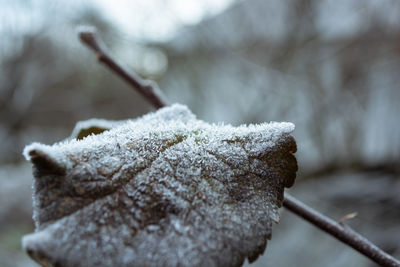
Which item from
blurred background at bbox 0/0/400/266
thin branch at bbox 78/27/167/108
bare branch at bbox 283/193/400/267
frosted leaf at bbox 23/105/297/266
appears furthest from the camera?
blurred background at bbox 0/0/400/266

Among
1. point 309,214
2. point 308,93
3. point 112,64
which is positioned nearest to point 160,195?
point 309,214

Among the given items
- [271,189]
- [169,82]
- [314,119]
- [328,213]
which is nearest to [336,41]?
[314,119]

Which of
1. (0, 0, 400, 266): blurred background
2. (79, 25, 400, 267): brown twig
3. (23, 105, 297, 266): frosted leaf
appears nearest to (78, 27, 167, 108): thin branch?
(79, 25, 400, 267): brown twig

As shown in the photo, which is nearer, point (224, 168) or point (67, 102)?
point (224, 168)

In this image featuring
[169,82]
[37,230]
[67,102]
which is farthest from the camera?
[67,102]

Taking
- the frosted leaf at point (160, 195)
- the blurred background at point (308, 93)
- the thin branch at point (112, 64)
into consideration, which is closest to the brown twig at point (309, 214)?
the thin branch at point (112, 64)

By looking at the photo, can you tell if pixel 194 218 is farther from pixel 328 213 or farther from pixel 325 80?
pixel 325 80

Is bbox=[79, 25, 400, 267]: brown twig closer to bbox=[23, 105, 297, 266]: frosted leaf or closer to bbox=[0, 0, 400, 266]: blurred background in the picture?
bbox=[23, 105, 297, 266]: frosted leaf
